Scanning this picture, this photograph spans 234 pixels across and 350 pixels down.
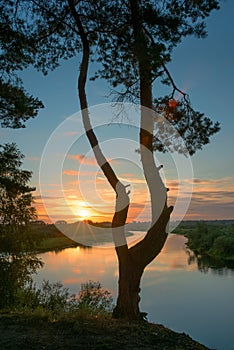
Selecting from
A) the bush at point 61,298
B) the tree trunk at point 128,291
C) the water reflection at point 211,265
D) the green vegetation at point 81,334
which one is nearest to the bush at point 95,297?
the bush at point 61,298

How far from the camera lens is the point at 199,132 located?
6180 mm

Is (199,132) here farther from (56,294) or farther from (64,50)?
(56,294)

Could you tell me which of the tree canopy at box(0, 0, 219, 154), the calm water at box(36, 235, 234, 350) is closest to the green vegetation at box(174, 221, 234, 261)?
the calm water at box(36, 235, 234, 350)

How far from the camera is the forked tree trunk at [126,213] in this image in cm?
518

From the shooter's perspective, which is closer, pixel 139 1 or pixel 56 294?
pixel 139 1

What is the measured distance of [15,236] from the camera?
1123 centimetres

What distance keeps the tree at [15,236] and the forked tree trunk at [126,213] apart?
4.89 metres

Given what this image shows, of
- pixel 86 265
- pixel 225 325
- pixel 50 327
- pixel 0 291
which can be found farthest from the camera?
pixel 86 265

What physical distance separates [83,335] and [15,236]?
7.81 m

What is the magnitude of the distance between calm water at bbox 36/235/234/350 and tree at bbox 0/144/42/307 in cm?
710

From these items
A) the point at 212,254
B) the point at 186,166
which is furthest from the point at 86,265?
the point at 186,166

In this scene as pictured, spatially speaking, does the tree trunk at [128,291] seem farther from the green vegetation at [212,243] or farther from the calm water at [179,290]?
the green vegetation at [212,243]

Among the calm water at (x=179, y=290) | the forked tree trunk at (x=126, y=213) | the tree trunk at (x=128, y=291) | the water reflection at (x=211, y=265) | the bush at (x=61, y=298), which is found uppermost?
the forked tree trunk at (x=126, y=213)

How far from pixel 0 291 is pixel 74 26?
7797mm
